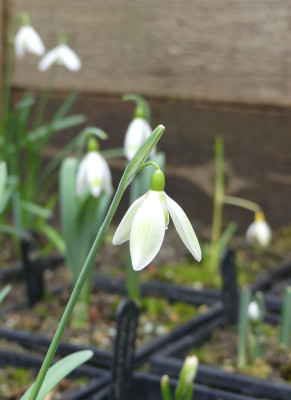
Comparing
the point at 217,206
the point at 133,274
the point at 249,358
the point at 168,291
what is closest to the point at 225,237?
the point at 217,206

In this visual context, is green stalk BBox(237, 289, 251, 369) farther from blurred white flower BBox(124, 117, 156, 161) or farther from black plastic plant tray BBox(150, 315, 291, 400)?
blurred white flower BBox(124, 117, 156, 161)

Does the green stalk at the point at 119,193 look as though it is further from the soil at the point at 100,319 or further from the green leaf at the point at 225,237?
the green leaf at the point at 225,237

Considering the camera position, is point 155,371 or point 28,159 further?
point 28,159

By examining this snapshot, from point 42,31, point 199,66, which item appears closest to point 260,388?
point 199,66

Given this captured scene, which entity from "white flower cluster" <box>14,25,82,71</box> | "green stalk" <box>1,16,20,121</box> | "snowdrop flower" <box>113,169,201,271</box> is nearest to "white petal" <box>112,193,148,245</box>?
"snowdrop flower" <box>113,169,201,271</box>

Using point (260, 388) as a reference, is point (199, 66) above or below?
above

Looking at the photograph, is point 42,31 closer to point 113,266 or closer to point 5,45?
point 5,45
